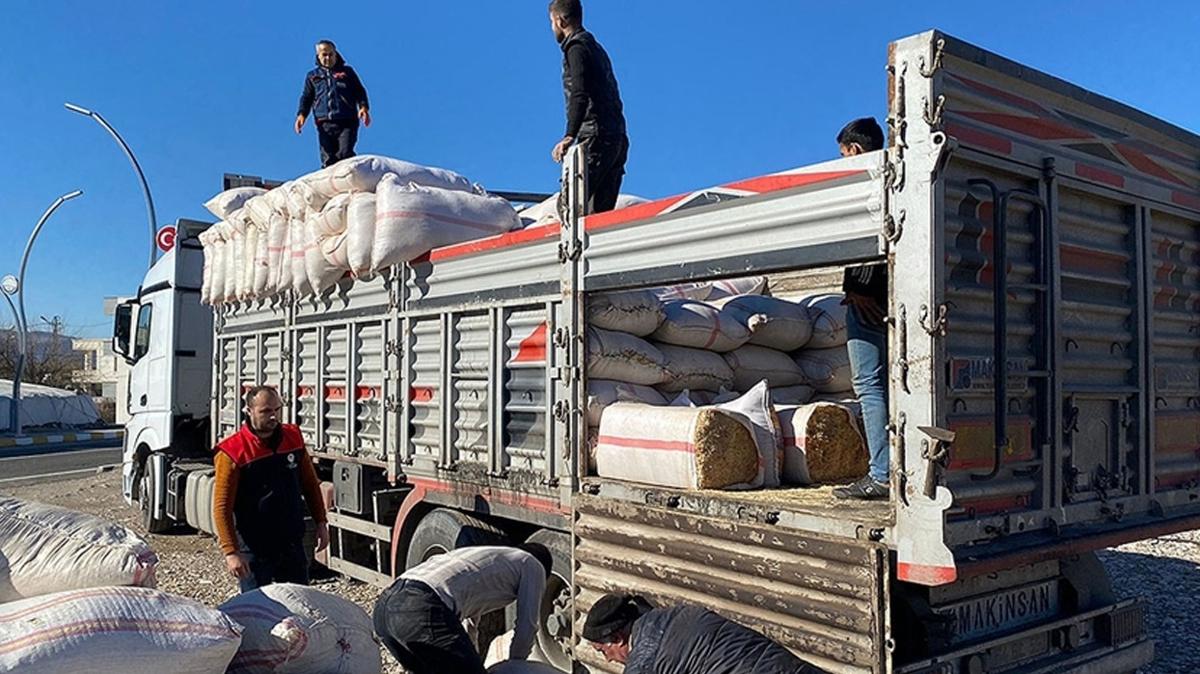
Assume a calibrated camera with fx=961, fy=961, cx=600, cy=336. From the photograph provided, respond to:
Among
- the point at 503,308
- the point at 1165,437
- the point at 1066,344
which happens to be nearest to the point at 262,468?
the point at 503,308

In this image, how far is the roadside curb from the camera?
22156mm

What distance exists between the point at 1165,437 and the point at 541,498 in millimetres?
2809

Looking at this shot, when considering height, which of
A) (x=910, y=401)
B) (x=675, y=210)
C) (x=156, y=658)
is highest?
(x=675, y=210)

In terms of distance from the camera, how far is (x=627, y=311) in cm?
465

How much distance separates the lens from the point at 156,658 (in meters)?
3.00

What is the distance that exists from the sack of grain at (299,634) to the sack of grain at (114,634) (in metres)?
0.26

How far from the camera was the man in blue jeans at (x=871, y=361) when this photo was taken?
12.2 feet

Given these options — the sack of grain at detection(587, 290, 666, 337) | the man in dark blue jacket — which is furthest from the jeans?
the man in dark blue jacket

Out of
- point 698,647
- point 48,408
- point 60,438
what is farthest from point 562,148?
point 48,408

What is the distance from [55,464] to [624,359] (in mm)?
17247

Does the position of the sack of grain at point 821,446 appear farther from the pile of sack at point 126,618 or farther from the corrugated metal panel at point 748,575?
the pile of sack at point 126,618

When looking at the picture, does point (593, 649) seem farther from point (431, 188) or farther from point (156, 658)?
point (431, 188)

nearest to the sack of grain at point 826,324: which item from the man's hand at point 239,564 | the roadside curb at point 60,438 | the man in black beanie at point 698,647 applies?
the man in black beanie at point 698,647

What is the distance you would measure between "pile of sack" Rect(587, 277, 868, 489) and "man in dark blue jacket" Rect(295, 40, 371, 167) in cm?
429
